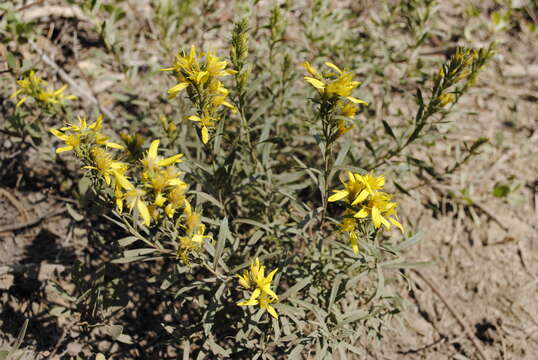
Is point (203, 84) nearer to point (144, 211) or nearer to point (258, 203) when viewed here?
point (144, 211)

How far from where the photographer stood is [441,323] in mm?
3531

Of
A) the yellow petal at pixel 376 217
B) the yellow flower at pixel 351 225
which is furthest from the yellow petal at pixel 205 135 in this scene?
the yellow petal at pixel 376 217

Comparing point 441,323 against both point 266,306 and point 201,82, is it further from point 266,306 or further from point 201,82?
point 201,82

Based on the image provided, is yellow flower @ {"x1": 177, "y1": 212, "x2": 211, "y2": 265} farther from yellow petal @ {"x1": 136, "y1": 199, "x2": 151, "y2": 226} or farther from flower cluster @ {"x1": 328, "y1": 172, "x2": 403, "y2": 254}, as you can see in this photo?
flower cluster @ {"x1": 328, "y1": 172, "x2": 403, "y2": 254}

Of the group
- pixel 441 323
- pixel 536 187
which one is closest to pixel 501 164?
pixel 536 187

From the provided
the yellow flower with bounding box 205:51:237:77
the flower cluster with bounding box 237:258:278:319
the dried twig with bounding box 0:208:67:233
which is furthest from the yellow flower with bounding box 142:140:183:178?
the dried twig with bounding box 0:208:67:233

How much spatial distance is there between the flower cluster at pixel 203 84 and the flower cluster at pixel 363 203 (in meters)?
0.85

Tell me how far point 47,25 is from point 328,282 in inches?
165

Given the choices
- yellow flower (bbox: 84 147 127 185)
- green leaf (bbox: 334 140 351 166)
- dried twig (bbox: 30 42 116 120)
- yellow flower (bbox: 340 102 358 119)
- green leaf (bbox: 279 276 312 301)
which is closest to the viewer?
yellow flower (bbox: 84 147 127 185)

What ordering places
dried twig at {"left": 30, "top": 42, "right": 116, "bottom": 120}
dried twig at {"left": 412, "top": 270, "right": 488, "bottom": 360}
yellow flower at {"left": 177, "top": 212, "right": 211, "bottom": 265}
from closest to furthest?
yellow flower at {"left": 177, "top": 212, "right": 211, "bottom": 265} → dried twig at {"left": 412, "top": 270, "right": 488, "bottom": 360} → dried twig at {"left": 30, "top": 42, "right": 116, "bottom": 120}

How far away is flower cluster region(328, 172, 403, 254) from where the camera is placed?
7.09 feet

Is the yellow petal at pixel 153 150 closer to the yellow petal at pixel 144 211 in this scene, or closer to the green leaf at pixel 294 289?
the yellow petal at pixel 144 211

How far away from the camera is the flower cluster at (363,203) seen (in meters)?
2.16

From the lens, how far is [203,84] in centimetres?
227
